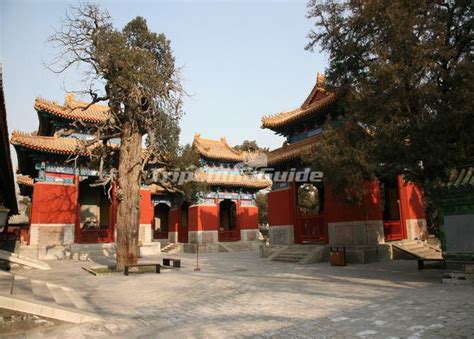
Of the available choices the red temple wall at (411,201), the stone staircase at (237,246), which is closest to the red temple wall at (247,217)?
the stone staircase at (237,246)

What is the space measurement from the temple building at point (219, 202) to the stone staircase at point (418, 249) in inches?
567

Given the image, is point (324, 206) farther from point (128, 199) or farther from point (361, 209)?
point (128, 199)

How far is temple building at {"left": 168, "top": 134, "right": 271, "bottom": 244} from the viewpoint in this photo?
27188 mm

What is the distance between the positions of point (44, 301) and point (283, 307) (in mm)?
4389

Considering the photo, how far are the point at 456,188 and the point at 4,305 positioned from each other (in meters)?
9.02

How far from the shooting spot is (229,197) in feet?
93.7

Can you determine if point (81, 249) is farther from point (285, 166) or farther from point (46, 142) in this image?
point (285, 166)

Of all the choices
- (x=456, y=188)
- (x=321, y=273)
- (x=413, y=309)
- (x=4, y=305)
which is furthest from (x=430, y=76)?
(x=4, y=305)

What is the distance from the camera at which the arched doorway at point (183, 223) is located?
28.9m

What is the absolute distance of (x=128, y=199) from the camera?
12477 millimetres

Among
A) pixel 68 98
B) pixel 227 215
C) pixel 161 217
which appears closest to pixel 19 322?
pixel 68 98

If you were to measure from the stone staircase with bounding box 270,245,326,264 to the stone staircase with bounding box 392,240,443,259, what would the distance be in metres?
2.99

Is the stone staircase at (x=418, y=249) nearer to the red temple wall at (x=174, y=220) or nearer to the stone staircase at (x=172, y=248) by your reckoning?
the stone staircase at (x=172, y=248)

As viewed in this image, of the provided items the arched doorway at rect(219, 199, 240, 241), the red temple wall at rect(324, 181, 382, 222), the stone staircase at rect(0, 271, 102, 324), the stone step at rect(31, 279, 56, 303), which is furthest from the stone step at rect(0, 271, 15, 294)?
the arched doorway at rect(219, 199, 240, 241)
